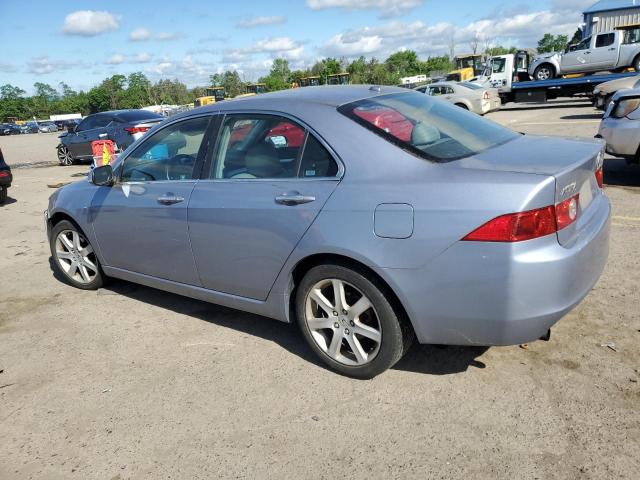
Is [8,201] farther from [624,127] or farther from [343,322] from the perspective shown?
[624,127]

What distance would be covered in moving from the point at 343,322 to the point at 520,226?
1.17 meters

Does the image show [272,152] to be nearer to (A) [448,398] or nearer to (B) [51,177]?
(A) [448,398]

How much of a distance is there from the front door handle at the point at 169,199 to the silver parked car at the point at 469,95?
1836 cm

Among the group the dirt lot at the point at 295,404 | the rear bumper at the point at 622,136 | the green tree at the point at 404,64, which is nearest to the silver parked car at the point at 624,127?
the rear bumper at the point at 622,136

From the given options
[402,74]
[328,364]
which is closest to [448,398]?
[328,364]

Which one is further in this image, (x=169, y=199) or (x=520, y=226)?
(x=169, y=199)

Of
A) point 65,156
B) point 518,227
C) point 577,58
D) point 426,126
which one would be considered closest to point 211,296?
point 426,126

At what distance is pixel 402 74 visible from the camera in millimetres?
92000

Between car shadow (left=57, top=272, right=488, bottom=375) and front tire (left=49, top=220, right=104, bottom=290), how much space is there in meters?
0.18

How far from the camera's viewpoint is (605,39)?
2394cm

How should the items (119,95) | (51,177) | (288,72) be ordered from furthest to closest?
(119,95)
(288,72)
(51,177)

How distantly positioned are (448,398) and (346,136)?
5.21 ft

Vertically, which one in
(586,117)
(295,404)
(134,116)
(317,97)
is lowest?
(586,117)

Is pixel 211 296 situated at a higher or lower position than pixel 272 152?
lower
